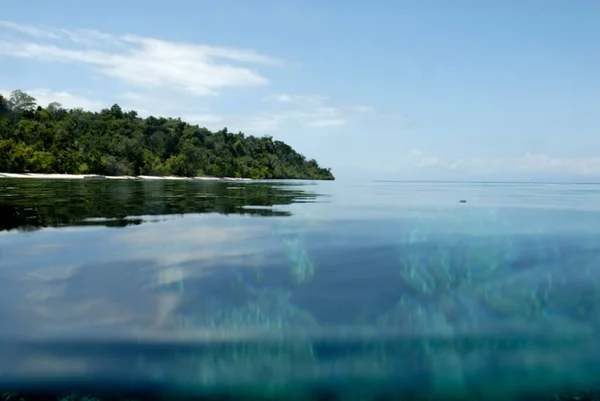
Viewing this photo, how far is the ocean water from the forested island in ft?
292

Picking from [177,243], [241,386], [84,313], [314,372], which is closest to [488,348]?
[314,372]

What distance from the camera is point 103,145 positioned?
12431cm

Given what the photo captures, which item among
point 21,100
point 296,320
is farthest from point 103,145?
point 296,320

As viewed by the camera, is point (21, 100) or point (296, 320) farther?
point (21, 100)

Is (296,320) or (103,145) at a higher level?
(103,145)

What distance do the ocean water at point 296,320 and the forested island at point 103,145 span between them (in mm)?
88953

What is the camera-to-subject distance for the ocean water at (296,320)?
17.5 ft

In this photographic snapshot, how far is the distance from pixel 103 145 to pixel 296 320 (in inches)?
5110

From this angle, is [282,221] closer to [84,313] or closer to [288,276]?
[288,276]

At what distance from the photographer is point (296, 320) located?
7.09 m

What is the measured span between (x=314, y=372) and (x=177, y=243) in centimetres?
957

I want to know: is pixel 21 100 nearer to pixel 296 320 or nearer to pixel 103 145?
pixel 103 145

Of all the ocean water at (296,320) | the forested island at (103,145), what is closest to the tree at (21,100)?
the forested island at (103,145)

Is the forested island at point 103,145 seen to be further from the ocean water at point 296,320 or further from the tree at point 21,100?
the ocean water at point 296,320
